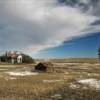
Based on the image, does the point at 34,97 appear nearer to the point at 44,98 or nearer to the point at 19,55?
the point at 44,98

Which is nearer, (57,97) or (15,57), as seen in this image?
(57,97)

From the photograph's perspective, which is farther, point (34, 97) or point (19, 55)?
point (19, 55)

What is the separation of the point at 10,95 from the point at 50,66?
1317 inches

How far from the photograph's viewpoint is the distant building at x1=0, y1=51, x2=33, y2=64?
359ft

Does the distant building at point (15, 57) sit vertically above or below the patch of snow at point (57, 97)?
above

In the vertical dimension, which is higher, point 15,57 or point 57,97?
point 15,57

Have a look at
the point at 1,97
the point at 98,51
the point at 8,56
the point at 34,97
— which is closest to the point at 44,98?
the point at 34,97

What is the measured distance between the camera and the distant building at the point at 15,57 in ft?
359

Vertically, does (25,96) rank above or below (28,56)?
below

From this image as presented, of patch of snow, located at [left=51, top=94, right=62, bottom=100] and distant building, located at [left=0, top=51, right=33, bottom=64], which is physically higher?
distant building, located at [left=0, top=51, right=33, bottom=64]

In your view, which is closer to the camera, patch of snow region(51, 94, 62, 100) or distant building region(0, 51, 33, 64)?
patch of snow region(51, 94, 62, 100)

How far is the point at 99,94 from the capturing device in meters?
19.5

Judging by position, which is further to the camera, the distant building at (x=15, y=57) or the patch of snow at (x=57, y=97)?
the distant building at (x=15, y=57)

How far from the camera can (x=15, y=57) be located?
359 ft
